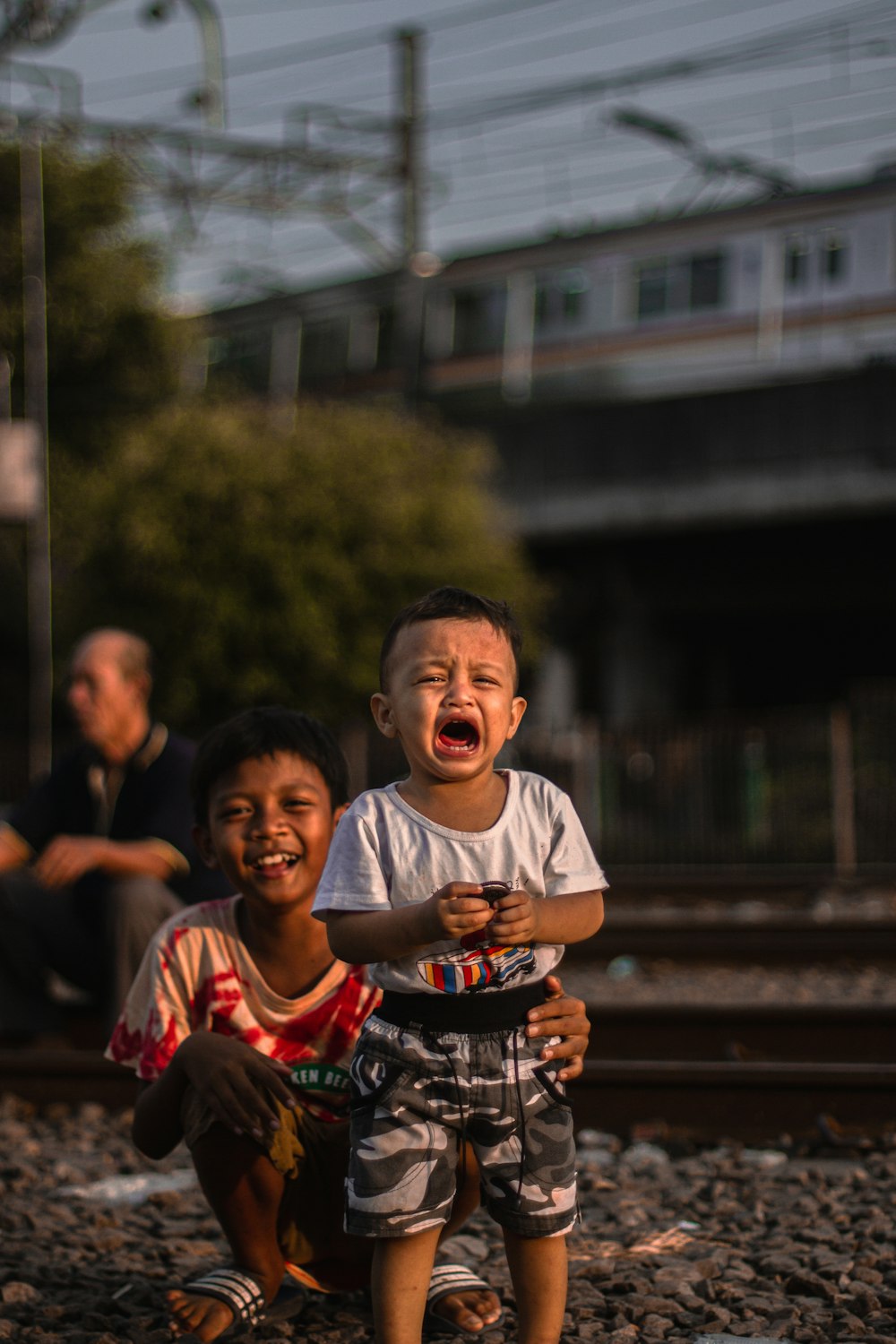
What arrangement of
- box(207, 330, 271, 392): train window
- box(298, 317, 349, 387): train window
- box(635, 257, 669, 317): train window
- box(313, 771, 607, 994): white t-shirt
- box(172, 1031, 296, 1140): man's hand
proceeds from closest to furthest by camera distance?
1. box(313, 771, 607, 994): white t-shirt
2. box(172, 1031, 296, 1140): man's hand
3. box(635, 257, 669, 317): train window
4. box(298, 317, 349, 387): train window
5. box(207, 330, 271, 392): train window

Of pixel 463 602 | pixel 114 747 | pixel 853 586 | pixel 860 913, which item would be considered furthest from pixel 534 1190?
pixel 853 586

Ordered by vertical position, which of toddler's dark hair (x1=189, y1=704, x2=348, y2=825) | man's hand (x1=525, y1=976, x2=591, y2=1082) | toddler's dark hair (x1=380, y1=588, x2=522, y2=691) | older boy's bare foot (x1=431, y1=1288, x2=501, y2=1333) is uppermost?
toddler's dark hair (x1=380, y1=588, x2=522, y2=691)

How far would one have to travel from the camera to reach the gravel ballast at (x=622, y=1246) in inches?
119

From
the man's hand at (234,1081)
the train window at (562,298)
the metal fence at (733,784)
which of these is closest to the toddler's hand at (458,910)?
the man's hand at (234,1081)

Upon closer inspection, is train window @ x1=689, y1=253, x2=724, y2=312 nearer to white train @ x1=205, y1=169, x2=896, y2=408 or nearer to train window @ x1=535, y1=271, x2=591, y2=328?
white train @ x1=205, y1=169, x2=896, y2=408

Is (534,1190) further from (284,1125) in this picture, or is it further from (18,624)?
(18,624)

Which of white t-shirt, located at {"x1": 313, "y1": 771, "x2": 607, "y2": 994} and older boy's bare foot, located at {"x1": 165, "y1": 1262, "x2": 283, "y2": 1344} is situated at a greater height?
white t-shirt, located at {"x1": 313, "y1": 771, "x2": 607, "y2": 994}

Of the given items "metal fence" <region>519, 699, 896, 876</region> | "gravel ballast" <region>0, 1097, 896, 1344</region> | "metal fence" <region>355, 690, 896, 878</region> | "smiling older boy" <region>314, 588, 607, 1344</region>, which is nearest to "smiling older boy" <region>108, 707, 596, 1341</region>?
"gravel ballast" <region>0, 1097, 896, 1344</region>

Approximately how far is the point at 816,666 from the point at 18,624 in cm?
1485

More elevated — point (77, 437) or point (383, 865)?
point (77, 437)

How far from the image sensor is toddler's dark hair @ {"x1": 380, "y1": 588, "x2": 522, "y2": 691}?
2568 millimetres

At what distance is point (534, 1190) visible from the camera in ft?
8.27

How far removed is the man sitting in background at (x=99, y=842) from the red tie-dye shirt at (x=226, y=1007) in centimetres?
208

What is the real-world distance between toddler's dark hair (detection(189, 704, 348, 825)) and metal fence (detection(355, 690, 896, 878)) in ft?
37.4
